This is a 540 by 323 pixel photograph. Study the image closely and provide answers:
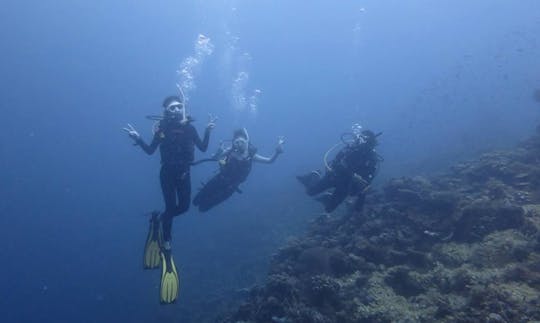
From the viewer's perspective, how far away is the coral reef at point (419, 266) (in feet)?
22.1

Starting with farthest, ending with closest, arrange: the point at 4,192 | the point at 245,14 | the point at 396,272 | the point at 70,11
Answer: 1. the point at 245,14
2. the point at 70,11
3. the point at 4,192
4. the point at 396,272

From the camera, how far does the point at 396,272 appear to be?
26.7ft

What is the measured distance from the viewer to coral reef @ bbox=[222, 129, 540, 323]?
22.1ft

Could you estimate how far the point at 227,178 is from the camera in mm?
11828

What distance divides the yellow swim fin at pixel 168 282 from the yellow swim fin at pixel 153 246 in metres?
0.61

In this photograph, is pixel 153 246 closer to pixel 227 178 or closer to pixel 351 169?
pixel 227 178

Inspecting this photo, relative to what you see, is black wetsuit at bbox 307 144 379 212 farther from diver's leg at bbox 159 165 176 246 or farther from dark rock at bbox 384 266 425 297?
diver's leg at bbox 159 165 176 246

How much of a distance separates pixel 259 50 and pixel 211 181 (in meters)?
148

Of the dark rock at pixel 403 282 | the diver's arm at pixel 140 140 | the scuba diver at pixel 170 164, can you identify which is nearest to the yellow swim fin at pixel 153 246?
the scuba diver at pixel 170 164

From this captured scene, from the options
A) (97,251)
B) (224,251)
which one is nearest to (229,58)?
(97,251)

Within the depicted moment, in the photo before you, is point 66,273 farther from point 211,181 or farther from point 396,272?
point 396,272

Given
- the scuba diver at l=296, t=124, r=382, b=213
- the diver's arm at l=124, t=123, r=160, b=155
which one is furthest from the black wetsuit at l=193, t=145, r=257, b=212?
the diver's arm at l=124, t=123, r=160, b=155

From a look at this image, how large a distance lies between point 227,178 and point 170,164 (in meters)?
2.64

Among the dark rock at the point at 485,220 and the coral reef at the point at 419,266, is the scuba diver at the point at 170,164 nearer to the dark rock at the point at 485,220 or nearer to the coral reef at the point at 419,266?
the coral reef at the point at 419,266
